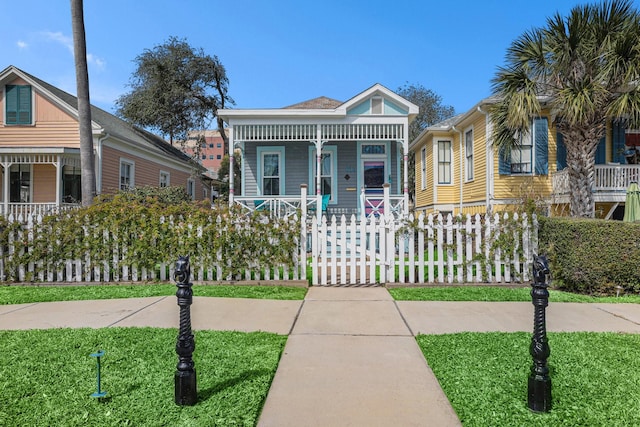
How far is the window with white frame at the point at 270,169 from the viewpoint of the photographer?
586 inches

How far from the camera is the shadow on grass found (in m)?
2.81

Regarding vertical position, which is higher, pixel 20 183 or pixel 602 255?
pixel 20 183

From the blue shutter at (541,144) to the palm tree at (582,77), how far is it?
103 inches

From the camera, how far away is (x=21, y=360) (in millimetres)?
3482

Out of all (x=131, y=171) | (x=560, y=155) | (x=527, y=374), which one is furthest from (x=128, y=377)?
(x=131, y=171)

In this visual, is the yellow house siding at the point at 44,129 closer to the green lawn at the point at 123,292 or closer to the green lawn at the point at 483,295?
the green lawn at the point at 123,292

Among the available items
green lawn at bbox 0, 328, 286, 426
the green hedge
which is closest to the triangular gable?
the green hedge

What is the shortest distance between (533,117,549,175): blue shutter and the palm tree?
2.62 metres

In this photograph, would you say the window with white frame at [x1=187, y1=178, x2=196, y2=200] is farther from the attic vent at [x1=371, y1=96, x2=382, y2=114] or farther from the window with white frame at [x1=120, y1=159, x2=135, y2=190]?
the attic vent at [x1=371, y1=96, x2=382, y2=114]

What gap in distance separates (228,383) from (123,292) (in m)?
4.28

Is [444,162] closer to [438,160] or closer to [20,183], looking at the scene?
[438,160]

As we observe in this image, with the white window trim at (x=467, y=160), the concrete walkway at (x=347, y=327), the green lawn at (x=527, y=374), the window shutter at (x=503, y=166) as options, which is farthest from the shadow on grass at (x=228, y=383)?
the white window trim at (x=467, y=160)

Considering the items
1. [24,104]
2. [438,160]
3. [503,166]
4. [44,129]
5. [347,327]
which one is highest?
[24,104]

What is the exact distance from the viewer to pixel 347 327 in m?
4.55
